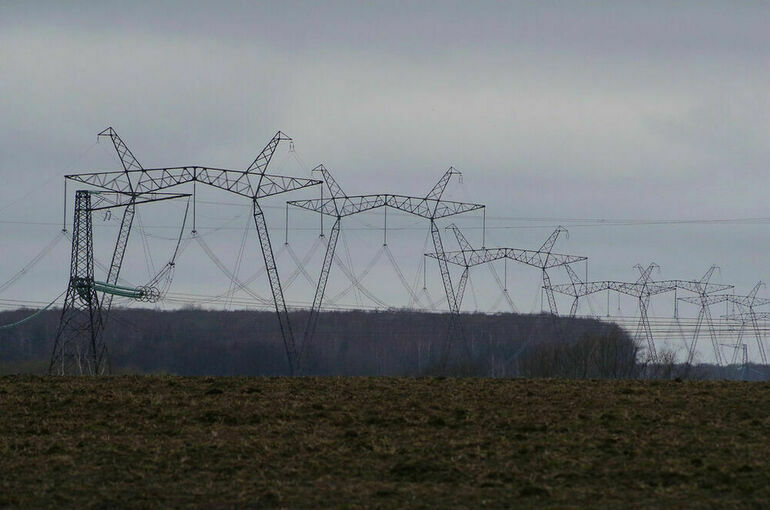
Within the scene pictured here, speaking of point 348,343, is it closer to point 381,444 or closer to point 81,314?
point 81,314

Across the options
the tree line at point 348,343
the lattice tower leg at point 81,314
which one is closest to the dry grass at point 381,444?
the lattice tower leg at point 81,314

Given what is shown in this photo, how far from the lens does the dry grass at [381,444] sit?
24.4 m

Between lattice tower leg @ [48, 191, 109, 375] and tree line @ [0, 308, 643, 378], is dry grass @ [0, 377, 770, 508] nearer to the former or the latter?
lattice tower leg @ [48, 191, 109, 375]

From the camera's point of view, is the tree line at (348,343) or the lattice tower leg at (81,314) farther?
the tree line at (348,343)

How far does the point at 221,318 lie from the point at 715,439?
305 ft

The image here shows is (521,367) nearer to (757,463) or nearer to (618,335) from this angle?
(618,335)

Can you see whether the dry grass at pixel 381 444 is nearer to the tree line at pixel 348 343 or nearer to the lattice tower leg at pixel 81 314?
the lattice tower leg at pixel 81 314

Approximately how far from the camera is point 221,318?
119125 millimetres

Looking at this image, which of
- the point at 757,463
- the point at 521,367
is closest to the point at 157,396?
the point at 757,463

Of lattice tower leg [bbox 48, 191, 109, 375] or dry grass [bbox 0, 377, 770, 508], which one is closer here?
dry grass [bbox 0, 377, 770, 508]

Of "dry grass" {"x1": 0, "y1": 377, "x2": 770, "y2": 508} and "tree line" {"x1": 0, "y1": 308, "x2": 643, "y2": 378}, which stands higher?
"tree line" {"x1": 0, "y1": 308, "x2": 643, "y2": 378}

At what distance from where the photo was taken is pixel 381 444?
28688 mm

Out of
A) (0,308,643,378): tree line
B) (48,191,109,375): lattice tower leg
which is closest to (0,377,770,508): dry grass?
(48,191,109,375): lattice tower leg

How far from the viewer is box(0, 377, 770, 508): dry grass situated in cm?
2438
